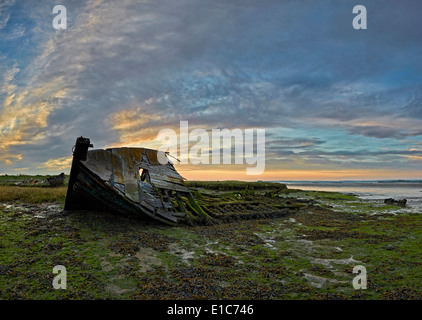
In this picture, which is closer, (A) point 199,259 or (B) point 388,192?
(A) point 199,259

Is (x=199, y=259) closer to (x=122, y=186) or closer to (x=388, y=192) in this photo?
(x=122, y=186)

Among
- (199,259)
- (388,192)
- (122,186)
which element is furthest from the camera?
(388,192)

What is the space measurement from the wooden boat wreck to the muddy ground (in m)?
0.78

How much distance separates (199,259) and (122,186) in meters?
6.17

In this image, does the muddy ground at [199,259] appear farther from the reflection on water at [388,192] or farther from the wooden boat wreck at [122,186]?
the reflection on water at [388,192]

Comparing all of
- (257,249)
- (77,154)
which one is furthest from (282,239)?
(77,154)

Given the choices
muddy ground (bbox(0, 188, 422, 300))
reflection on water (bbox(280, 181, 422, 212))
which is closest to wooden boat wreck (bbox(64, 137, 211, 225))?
muddy ground (bbox(0, 188, 422, 300))

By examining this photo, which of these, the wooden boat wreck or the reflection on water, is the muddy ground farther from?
the reflection on water

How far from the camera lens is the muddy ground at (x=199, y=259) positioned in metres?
6.20

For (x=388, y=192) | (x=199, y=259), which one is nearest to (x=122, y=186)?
(x=199, y=259)

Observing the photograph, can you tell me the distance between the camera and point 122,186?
1293cm

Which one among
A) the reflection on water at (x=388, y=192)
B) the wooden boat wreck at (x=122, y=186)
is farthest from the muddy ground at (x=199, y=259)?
the reflection on water at (x=388, y=192)

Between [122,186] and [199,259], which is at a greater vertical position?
[122,186]

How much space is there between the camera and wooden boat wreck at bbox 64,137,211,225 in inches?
500
